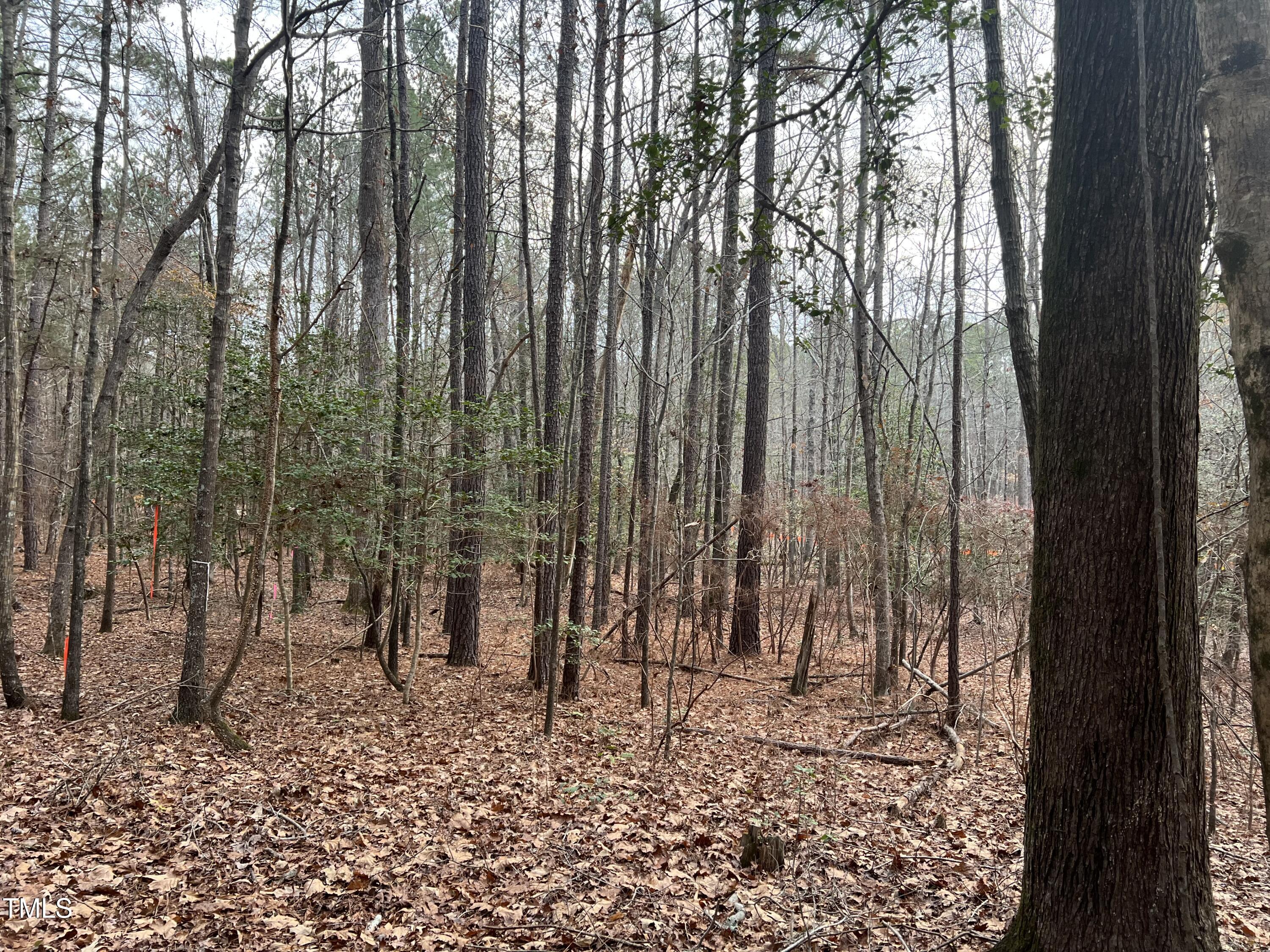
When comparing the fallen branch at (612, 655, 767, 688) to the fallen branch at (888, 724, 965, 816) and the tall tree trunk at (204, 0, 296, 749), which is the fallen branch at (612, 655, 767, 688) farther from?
the tall tree trunk at (204, 0, 296, 749)

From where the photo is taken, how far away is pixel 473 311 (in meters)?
9.09

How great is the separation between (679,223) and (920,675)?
7802 mm

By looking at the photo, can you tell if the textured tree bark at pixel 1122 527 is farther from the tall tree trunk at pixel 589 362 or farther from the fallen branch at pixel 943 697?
the fallen branch at pixel 943 697

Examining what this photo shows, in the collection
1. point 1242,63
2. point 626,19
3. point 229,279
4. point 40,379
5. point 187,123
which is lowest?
point 1242,63

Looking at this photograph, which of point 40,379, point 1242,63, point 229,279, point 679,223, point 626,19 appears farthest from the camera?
point 40,379

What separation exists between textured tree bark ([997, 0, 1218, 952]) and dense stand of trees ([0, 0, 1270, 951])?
0.5 inches

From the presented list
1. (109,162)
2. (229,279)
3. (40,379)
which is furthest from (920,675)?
(40,379)

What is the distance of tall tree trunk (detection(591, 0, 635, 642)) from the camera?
25.6 ft

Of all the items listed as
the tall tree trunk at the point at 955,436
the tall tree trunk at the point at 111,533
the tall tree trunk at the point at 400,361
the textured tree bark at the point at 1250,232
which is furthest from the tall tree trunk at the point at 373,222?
the textured tree bark at the point at 1250,232

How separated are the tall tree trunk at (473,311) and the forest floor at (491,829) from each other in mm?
1559

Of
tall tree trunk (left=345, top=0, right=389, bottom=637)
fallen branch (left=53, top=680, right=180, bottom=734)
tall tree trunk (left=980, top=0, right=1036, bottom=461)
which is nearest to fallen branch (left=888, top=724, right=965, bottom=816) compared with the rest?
tall tree trunk (left=980, top=0, right=1036, bottom=461)

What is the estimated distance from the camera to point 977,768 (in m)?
6.18

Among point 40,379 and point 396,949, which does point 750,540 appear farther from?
point 40,379

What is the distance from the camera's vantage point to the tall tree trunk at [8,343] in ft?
18.2
